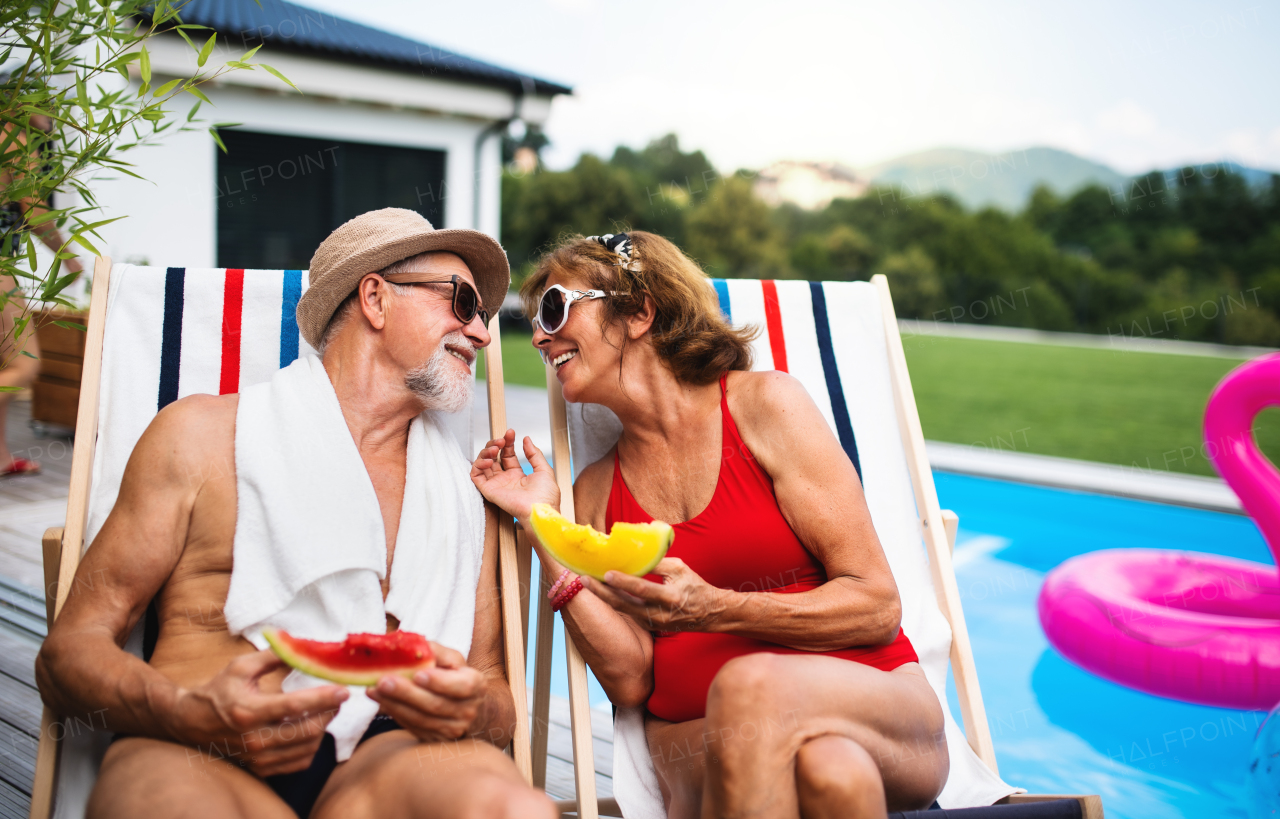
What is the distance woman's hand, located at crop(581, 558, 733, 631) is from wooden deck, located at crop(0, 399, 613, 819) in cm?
143

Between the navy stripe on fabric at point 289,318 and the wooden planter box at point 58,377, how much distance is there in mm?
5944

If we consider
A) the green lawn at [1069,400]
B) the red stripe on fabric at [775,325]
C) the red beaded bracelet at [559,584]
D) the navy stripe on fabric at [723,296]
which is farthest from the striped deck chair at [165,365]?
the green lawn at [1069,400]

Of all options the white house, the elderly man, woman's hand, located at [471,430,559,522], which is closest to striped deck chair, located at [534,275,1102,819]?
woman's hand, located at [471,430,559,522]

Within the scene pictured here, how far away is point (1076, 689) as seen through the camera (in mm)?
5121

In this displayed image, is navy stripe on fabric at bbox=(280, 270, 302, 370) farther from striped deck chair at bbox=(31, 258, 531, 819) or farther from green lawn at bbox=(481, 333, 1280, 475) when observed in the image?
green lawn at bbox=(481, 333, 1280, 475)

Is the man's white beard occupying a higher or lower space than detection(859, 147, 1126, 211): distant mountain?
lower

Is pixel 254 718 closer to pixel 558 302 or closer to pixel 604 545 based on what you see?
pixel 604 545

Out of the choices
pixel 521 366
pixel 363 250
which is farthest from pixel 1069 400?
pixel 363 250

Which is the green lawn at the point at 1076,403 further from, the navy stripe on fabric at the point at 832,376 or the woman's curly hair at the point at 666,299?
the woman's curly hair at the point at 666,299

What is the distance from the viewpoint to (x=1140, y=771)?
13.6 ft

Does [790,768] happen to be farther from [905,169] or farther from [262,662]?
[905,169]

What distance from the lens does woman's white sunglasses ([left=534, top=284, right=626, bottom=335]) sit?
2.64 meters

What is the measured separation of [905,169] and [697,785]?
175 meters

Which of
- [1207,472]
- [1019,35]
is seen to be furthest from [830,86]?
[1207,472]
